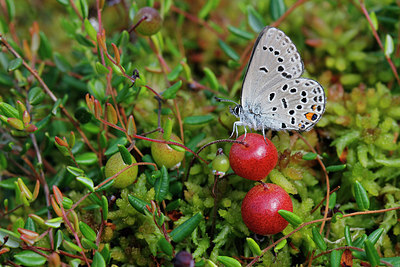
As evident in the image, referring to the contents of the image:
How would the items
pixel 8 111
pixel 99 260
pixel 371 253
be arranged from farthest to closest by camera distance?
pixel 8 111 → pixel 99 260 → pixel 371 253

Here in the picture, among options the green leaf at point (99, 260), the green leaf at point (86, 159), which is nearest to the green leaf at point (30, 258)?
the green leaf at point (99, 260)

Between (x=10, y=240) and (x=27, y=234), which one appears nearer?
(x=27, y=234)

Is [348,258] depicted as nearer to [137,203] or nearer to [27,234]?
[137,203]

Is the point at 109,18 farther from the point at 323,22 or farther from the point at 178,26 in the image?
the point at 323,22

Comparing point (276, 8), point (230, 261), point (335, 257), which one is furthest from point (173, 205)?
point (276, 8)

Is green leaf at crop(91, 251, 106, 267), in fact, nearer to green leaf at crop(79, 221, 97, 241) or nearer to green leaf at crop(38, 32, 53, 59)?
green leaf at crop(79, 221, 97, 241)

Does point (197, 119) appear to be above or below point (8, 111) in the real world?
below

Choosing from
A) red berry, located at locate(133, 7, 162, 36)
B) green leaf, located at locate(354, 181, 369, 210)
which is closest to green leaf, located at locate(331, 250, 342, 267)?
green leaf, located at locate(354, 181, 369, 210)
